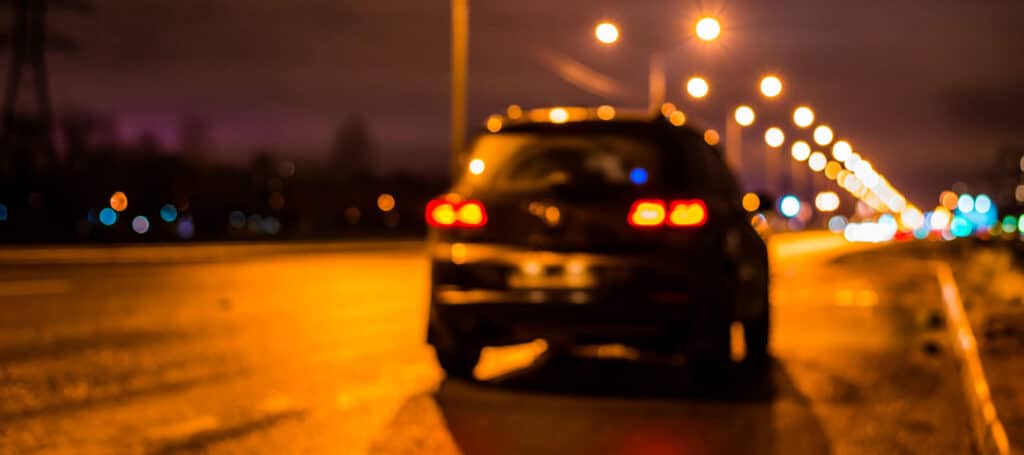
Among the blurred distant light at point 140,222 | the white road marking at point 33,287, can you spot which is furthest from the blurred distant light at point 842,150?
the white road marking at point 33,287

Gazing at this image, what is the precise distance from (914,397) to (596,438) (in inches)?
113

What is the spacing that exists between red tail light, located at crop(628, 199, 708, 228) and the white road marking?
11985mm

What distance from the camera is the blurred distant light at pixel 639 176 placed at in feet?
30.5

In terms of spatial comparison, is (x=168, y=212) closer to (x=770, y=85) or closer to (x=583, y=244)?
(x=770, y=85)

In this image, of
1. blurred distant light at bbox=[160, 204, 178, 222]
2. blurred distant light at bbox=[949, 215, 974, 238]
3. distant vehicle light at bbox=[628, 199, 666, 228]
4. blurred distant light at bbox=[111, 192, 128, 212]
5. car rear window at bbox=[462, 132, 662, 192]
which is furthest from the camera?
blurred distant light at bbox=[160, 204, 178, 222]

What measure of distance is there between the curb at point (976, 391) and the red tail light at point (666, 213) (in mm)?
2082

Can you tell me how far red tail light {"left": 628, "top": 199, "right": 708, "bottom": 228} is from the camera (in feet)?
A: 29.9

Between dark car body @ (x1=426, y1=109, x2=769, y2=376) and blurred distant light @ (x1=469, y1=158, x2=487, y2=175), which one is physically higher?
blurred distant light @ (x1=469, y1=158, x2=487, y2=175)

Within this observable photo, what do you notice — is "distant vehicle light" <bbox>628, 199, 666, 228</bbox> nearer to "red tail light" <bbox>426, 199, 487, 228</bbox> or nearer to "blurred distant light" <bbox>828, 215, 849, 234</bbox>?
"red tail light" <bbox>426, 199, 487, 228</bbox>

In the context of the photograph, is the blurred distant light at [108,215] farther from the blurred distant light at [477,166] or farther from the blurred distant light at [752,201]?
the blurred distant light at [477,166]

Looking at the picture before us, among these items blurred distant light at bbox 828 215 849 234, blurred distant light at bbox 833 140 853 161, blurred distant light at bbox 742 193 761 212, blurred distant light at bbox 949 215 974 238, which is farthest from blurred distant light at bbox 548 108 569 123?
blurred distant light at bbox 828 215 849 234

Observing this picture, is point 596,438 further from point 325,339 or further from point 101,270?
point 101,270

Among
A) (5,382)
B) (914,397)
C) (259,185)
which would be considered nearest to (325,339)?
(5,382)

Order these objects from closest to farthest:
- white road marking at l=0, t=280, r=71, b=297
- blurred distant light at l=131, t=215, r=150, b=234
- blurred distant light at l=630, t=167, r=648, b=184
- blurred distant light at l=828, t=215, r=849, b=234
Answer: blurred distant light at l=630, t=167, r=648, b=184 < white road marking at l=0, t=280, r=71, b=297 < blurred distant light at l=131, t=215, r=150, b=234 < blurred distant light at l=828, t=215, r=849, b=234
